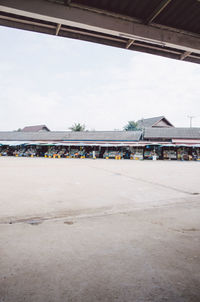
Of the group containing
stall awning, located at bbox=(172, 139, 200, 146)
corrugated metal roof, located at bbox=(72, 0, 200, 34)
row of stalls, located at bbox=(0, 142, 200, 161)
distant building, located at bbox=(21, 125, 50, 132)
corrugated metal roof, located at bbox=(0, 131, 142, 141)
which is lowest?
row of stalls, located at bbox=(0, 142, 200, 161)

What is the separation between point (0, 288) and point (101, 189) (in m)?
5.29

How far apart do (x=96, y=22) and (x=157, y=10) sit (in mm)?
1060

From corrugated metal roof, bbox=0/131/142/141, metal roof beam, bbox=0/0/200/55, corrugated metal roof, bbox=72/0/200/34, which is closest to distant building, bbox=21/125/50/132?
corrugated metal roof, bbox=0/131/142/141

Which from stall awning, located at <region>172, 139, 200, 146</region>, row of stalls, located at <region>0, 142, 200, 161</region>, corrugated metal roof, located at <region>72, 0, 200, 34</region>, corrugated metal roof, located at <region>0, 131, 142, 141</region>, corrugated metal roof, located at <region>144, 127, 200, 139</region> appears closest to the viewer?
corrugated metal roof, located at <region>72, 0, 200, 34</region>

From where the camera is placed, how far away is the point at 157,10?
328 centimetres

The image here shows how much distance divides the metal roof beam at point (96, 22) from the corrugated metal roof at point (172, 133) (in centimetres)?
2892

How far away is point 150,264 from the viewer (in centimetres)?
228

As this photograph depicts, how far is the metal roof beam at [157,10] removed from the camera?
312 centimetres

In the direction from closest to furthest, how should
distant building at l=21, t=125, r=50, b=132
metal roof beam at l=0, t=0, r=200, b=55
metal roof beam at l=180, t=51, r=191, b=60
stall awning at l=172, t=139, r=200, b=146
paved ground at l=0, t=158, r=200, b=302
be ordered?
1. paved ground at l=0, t=158, r=200, b=302
2. metal roof beam at l=0, t=0, r=200, b=55
3. metal roof beam at l=180, t=51, r=191, b=60
4. stall awning at l=172, t=139, r=200, b=146
5. distant building at l=21, t=125, r=50, b=132

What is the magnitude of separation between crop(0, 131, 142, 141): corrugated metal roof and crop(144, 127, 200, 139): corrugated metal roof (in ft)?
5.84

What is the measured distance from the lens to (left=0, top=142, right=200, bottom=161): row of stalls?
95.3 feet

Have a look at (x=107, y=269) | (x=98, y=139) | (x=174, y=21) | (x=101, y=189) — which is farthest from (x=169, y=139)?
(x=107, y=269)

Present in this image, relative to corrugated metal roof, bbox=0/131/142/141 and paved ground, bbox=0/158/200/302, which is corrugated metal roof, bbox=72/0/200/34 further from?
corrugated metal roof, bbox=0/131/142/141

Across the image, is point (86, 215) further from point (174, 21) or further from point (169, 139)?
point (169, 139)
